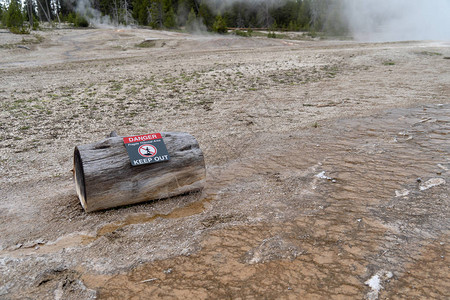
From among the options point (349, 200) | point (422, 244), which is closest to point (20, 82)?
point (349, 200)

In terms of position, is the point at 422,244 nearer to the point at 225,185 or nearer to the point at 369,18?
the point at 225,185

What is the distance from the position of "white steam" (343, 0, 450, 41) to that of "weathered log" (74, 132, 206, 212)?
29.6 metres

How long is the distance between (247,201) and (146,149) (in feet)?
4.21

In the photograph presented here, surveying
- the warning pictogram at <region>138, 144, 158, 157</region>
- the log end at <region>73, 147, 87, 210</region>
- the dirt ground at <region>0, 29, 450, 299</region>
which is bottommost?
the dirt ground at <region>0, 29, 450, 299</region>

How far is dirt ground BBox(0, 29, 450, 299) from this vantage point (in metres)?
2.97

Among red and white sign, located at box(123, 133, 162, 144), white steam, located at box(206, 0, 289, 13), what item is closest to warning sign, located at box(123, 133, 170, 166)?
red and white sign, located at box(123, 133, 162, 144)

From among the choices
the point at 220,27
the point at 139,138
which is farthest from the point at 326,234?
the point at 220,27

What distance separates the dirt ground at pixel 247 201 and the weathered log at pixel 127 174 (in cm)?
16

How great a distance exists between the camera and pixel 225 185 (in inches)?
189

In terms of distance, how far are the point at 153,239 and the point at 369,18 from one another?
3745 centimetres

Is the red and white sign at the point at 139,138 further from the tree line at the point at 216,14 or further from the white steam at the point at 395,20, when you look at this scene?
the tree line at the point at 216,14

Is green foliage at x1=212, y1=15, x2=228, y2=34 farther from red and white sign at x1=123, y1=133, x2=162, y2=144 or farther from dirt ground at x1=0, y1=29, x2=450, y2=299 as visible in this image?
red and white sign at x1=123, y1=133, x2=162, y2=144

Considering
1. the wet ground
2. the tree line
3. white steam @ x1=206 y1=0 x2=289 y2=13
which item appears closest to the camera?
the wet ground

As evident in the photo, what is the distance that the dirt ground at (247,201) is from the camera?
9.75 ft
